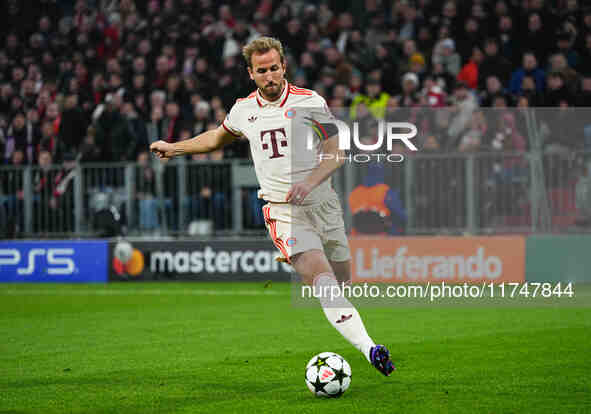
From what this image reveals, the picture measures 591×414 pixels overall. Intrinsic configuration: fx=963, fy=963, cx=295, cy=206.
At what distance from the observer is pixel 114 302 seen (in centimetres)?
1239

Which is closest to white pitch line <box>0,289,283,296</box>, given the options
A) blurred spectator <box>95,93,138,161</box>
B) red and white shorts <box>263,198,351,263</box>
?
blurred spectator <box>95,93,138,161</box>

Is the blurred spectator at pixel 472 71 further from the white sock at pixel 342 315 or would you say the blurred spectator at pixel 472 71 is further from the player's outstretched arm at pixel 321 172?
the white sock at pixel 342 315

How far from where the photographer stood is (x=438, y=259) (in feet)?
43.5

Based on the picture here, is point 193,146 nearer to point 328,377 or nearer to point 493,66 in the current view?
point 328,377

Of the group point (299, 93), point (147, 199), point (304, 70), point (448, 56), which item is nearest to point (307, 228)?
point (299, 93)

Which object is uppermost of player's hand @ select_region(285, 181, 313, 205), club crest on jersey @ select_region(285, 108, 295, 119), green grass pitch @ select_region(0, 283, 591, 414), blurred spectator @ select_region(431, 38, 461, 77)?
blurred spectator @ select_region(431, 38, 461, 77)

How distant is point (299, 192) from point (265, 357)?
78.9 inches

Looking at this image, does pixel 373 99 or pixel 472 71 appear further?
pixel 472 71

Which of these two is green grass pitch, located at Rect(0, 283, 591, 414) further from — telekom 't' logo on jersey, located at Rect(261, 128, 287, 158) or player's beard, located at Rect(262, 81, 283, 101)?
player's beard, located at Rect(262, 81, 283, 101)

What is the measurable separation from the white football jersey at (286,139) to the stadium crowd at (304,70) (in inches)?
282

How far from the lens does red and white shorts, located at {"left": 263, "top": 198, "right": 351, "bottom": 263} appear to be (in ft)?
21.3

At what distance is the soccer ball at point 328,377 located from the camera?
5.99m

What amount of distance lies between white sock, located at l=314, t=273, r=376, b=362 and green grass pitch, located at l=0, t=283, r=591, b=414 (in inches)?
13.4

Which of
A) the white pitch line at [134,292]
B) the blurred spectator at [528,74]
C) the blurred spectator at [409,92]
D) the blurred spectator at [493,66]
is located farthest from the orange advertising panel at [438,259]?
the blurred spectator at [493,66]
